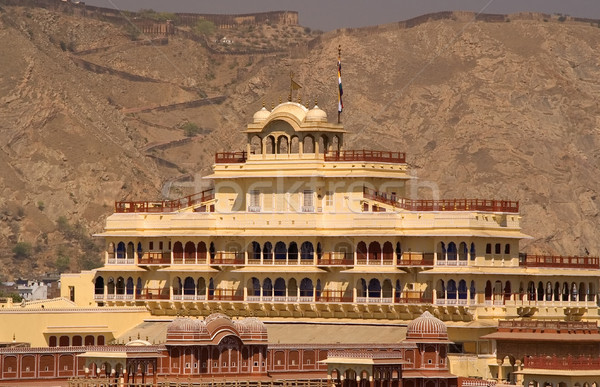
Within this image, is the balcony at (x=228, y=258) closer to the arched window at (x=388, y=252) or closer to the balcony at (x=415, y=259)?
the arched window at (x=388, y=252)

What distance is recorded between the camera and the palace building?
4914 inches

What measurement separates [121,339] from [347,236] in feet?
47.9

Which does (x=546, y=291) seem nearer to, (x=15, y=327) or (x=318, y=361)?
(x=318, y=361)

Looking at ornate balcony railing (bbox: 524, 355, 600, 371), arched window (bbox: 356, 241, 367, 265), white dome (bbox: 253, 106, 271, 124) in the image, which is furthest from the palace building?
ornate balcony railing (bbox: 524, 355, 600, 371)

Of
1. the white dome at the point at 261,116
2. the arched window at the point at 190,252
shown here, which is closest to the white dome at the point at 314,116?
the white dome at the point at 261,116

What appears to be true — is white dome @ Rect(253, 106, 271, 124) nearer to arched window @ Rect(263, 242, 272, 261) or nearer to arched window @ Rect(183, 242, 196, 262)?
arched window @ Rect(263, 242, 272, 261)

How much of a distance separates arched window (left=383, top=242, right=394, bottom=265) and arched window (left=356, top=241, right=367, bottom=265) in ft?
4.13

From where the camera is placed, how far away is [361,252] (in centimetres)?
12950

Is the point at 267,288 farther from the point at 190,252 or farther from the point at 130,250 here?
the point at 130,250

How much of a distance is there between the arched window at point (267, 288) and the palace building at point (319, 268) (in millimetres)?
58

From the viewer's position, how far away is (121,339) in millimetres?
132250

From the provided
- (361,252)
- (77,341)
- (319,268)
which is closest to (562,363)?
(361,252)

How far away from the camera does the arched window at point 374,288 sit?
5049 inches

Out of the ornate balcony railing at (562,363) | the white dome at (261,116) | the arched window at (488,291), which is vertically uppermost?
the white dome at (261,116)
